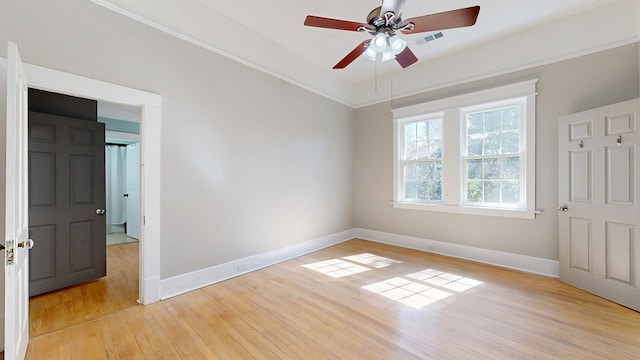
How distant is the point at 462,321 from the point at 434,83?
3.59 m

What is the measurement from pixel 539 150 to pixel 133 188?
766 centimetres

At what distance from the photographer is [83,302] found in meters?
2.77

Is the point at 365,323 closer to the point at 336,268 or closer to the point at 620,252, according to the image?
the point at 336,268

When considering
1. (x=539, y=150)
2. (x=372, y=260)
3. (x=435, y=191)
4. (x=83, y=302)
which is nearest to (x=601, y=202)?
(x=539, y=150)

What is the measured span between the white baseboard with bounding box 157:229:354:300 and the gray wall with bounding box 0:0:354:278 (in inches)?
3.2

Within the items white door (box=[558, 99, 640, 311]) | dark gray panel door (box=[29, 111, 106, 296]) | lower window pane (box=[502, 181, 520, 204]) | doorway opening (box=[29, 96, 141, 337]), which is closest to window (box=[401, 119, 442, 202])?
lower window pane (box=[502, 181, 520, 204])

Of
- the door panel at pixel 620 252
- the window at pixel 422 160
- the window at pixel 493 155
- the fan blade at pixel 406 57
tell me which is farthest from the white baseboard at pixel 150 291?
the door panel at pixel 620 252

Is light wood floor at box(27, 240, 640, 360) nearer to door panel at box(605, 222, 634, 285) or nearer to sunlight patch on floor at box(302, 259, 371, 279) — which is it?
sunlight patch on floor at box(302, 259, 371, 279)

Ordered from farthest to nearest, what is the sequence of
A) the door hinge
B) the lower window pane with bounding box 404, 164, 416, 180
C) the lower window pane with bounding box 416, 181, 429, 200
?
1. the lower window pane with bounding box 404, 164, 416, 180
2. the lower window pane with bounding box 416, 181, 429, 200
3. the door hinge

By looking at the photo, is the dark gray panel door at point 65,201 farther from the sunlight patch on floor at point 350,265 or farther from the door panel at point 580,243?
the door panel at point 580,243

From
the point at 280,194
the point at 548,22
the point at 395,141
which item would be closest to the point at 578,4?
the point at 548,22

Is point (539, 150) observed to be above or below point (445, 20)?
below

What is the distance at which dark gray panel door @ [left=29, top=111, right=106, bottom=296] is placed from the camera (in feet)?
9.61

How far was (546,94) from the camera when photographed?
3.50 m
